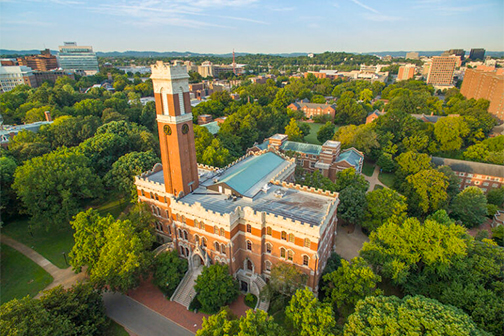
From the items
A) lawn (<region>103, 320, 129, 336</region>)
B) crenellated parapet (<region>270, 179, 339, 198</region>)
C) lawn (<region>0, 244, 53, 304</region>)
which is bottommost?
lawn (<region>103, 320, 129, 336</region>)

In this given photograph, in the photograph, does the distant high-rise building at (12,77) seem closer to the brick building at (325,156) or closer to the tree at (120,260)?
the brick building at (325,156)

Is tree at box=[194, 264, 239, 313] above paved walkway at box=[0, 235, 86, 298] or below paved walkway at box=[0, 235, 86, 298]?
above

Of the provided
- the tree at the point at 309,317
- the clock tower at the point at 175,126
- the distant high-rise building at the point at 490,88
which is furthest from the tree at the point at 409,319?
the distant high-rise building at the point at 490,88

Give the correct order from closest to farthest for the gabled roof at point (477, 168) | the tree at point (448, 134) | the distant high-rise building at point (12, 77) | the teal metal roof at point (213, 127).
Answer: the gabled roof at point (477, 168) → the tree at point (448, 134) → the teal metal roof at point (213, 127) → the distant high-rise building at point (12, 77)

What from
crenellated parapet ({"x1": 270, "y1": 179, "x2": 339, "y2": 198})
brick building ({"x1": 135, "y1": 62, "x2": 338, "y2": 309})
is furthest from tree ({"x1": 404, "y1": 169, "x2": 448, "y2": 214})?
crenellated parapet ({"x1": 270, "y1": 179, "x2": 339, "y2": 198})

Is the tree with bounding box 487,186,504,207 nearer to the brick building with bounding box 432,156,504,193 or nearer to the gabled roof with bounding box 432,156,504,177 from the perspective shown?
the brick building with bounding box 432,156,504,193

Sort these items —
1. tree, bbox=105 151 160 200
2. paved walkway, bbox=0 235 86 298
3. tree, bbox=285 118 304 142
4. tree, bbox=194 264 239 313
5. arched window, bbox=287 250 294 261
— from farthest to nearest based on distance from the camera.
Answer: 1. tree, bbox=285 118 304 142
2. tree, bbox=105 151 160 200
3. paved walkway, bbox=0 235 86 298
4. arched window, bbox=287 250 294 261
5. tree, bbox=194 264 239 313

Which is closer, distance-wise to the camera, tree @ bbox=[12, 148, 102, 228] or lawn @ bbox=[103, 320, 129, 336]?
lawn @ bbox=[103, 320, 129, 336]

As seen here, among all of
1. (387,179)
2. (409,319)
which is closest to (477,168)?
(387,179)
